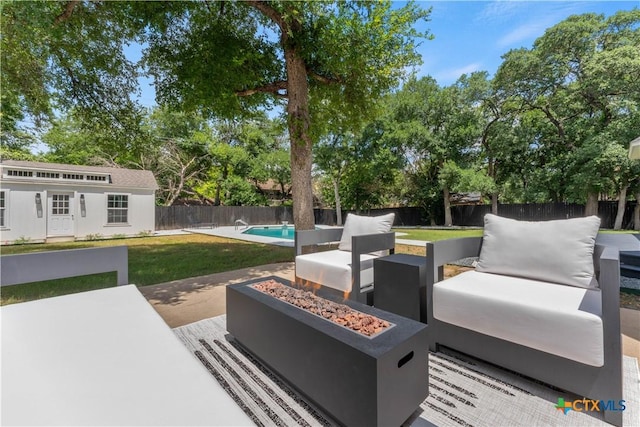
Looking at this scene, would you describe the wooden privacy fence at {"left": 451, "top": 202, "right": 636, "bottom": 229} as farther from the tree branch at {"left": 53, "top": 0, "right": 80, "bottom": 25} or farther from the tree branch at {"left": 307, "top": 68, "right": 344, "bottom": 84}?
the tree branch at {"left": 53, "top": 0, "right": 80, "bottom": 25}

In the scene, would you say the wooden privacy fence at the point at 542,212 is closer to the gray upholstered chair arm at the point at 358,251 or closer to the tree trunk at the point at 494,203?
the tree trunk at the point at 494,203

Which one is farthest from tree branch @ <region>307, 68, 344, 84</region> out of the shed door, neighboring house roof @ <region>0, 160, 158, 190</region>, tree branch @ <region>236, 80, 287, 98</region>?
the shed door

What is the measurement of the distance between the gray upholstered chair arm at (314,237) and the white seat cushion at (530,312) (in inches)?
64.1

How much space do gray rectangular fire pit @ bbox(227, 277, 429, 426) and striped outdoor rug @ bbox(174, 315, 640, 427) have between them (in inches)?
5.0

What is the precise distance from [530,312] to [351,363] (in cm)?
111

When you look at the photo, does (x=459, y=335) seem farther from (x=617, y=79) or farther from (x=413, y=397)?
(x=617, y=79)

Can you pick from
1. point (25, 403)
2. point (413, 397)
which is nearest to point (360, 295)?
point (413, 397)

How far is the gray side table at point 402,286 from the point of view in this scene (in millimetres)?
2094

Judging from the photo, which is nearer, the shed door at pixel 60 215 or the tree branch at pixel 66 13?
the tree branch at pixel 66 13

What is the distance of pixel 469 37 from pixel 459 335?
6370mm

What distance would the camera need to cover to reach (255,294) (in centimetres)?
194

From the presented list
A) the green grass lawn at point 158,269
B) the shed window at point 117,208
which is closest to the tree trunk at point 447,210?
the green grass lawn at point 158,269

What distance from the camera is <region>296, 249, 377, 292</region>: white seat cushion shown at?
2.57m

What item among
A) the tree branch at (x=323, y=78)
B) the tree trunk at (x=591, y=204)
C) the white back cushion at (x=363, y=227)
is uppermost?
the tree branch at (x=323, y=78)
